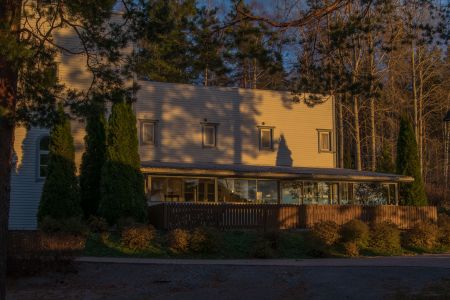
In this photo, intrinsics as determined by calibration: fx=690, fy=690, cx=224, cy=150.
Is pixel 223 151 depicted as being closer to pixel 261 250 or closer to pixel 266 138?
pixel 266 138

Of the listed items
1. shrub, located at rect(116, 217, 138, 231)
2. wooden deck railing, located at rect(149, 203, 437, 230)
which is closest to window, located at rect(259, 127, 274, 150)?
wooden deck railing, located at rect(149, 203, 437, 230)

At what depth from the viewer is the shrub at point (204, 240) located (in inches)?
816

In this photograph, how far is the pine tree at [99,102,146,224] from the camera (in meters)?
25.7

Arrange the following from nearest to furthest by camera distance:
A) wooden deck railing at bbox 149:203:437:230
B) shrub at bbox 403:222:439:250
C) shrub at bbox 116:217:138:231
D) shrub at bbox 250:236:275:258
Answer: shrub at bbox 250:236:275:258, shrub at bbox 116:217:138:231, shrub at bbox 403:222:439:250, wooden deck railing at bbox 149:203:437:230

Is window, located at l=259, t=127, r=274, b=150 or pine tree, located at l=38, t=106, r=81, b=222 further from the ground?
window, located at l=259, t=127, r=274, b=150

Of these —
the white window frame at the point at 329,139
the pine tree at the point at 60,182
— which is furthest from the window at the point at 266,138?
the pine tree at the point at 60,182

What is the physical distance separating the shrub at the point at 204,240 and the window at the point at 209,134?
13.2 metres

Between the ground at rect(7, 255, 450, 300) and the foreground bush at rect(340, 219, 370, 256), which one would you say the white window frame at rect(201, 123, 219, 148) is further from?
the ground at rect(7, 255, 450, 300)

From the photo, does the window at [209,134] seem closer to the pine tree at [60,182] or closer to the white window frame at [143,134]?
the white window frame at [143,134]

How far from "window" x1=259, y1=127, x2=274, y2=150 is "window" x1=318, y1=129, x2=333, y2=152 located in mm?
2823

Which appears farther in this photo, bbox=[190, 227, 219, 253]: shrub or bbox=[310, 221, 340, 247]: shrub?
bbox=[310, 221, 340, 247]: shrub

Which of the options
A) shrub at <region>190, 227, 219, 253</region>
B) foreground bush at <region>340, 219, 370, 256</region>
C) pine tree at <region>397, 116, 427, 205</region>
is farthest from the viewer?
pine tree at <region>397, 116, 427, 205</region>

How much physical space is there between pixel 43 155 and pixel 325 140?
15010 millimetres

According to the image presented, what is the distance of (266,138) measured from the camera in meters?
35.4
